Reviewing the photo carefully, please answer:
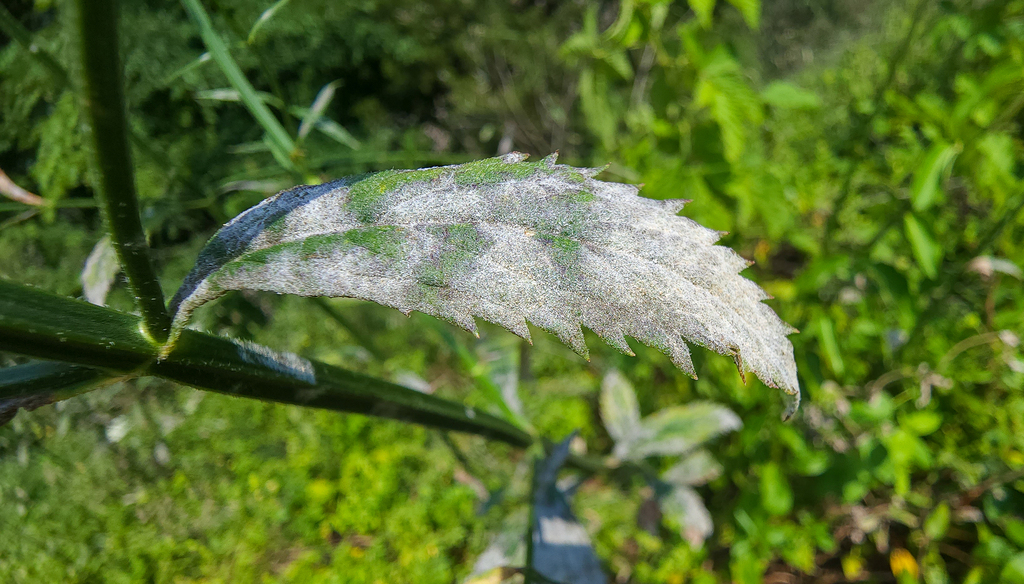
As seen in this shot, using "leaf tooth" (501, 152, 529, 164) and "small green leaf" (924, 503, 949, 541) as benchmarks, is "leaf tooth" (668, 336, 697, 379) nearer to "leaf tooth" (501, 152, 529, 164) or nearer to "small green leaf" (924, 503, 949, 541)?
"leaf tooth" (501, 152, 529, 164)

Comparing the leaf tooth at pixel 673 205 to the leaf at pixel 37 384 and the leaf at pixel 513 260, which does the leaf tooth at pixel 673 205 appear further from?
the leaf at pixel 37 384

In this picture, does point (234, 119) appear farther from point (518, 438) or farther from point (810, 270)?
point (810, 270)

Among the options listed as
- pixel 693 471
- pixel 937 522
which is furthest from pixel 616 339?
pixel 937 522

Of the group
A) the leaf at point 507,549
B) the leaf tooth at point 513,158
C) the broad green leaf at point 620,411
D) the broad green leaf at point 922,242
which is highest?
the leaf tooth at point 513,158

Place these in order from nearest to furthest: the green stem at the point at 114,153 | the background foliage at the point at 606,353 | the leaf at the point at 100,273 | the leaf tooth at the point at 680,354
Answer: the green stem at the point at 114,153 < the leaf tooth at the point at 680,354 < the leaf at the point at 100,273 < the background foliage at the point at 606,353

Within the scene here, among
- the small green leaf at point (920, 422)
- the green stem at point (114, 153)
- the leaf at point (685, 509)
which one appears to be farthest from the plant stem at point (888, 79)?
the green stem at point (114, 153)

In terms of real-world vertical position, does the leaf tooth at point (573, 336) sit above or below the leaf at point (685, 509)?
above

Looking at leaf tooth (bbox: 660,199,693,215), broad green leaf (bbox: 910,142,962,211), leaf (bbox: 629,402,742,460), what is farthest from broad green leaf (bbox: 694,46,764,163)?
leaf tooth (bbox: 660,199,693,215)

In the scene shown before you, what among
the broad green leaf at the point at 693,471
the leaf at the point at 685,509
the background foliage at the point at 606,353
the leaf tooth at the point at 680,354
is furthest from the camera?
the broad green leaf at the point at 693,471
